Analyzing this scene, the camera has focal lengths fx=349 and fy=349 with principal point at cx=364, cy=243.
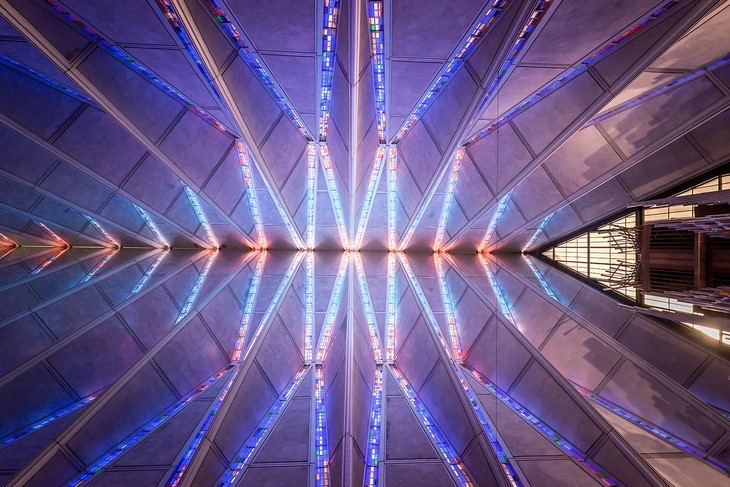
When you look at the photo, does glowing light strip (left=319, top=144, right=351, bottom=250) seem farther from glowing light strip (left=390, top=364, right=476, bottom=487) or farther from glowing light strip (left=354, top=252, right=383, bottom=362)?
glowing light strip (left=390, top=364, right=476, bottom=487)

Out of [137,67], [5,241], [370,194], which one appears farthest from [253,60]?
[5,241]

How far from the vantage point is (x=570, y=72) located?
29.3 feet

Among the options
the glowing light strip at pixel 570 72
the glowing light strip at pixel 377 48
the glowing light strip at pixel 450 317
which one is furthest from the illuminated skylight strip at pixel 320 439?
the glowing light strip at pixel 570 72

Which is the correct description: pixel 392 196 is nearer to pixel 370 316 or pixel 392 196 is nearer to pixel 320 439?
pixel 370 316

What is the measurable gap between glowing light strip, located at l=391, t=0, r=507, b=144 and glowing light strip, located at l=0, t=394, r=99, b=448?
10831mm

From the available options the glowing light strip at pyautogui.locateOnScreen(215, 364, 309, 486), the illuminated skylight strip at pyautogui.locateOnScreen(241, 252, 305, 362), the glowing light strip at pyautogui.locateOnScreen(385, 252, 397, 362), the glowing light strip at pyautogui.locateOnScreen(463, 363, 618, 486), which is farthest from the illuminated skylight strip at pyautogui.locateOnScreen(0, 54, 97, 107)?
the glowing light strip at pyautogui.locateOnScreen(463, 363, 618, 486)

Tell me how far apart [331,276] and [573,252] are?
1170 cm

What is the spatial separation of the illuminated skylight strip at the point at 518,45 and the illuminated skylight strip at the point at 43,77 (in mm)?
12369

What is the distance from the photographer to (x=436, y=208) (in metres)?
17.3

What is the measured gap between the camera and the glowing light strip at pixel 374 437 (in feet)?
21.9

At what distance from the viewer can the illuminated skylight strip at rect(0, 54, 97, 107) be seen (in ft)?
32.3

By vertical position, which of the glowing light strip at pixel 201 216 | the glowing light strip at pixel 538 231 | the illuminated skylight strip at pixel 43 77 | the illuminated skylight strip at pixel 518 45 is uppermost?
the glowing light strip at pixel 201 216

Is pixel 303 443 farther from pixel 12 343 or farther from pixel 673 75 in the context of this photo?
pixel 673 75

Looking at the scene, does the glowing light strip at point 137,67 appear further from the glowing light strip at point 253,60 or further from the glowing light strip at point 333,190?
the glowing light strip at point 333,190
